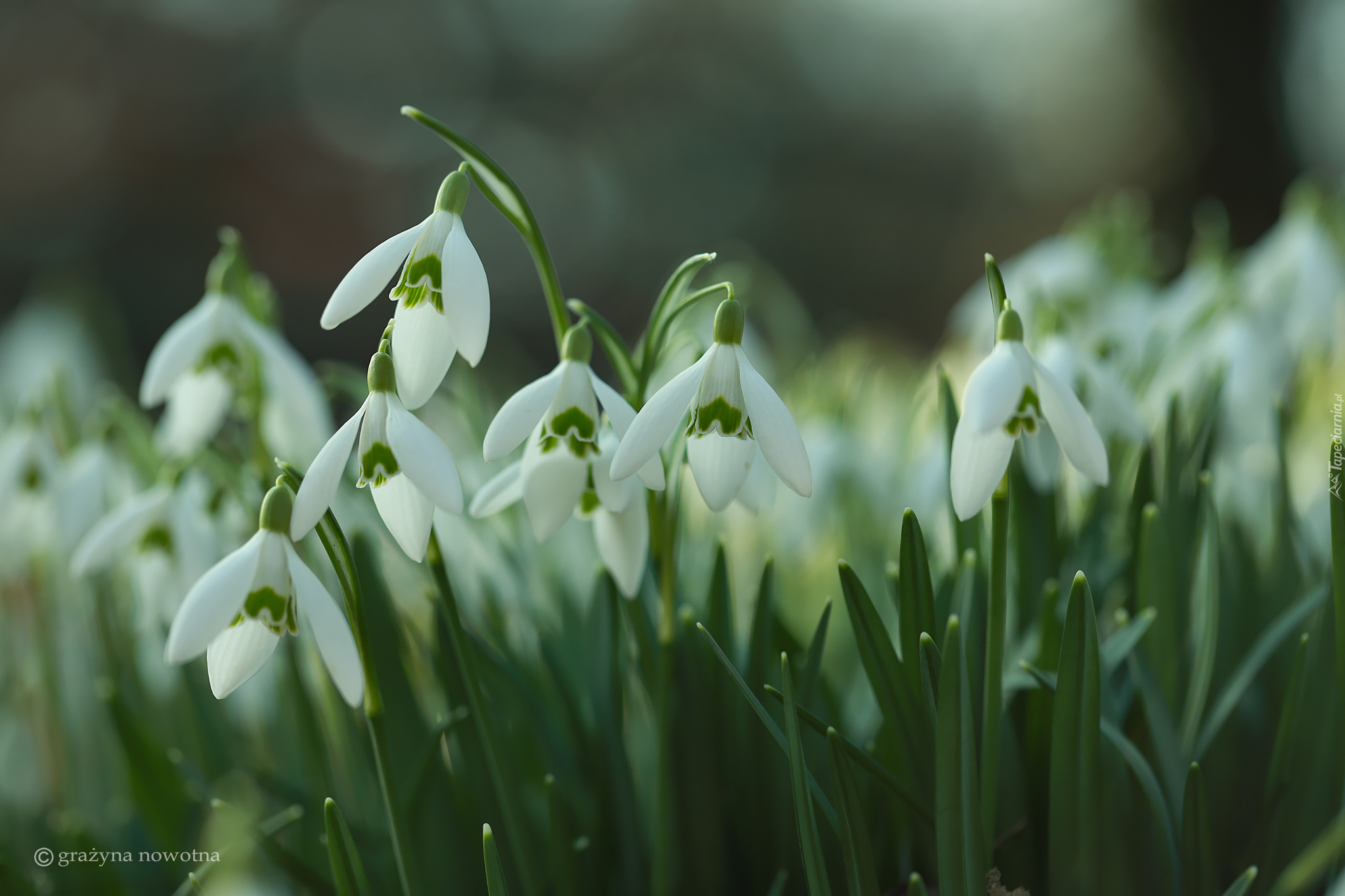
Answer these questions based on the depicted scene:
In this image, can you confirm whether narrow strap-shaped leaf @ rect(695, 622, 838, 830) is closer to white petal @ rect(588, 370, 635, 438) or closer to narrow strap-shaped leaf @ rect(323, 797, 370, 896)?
white petal @ rect(588, 370, 635, 438)

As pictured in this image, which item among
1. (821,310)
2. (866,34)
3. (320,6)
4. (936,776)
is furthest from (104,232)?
(936,776)

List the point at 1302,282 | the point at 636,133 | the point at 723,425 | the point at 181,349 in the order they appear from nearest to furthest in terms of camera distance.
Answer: the point at 723,425, the point at 181,349, the point at 1302,282, the point at 636,133

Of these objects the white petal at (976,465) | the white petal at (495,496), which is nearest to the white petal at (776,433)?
the white petal at (976,465)

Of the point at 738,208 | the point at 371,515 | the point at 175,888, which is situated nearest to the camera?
the point at 175,888

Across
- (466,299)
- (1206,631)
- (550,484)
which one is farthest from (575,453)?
(1206,631)

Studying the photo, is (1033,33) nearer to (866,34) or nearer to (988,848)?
(866,34)

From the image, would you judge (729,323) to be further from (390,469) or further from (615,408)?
(390,469)

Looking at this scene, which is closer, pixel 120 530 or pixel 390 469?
pixel 390 469
